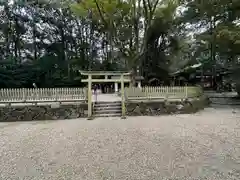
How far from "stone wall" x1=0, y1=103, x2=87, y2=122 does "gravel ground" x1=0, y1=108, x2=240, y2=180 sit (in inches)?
124

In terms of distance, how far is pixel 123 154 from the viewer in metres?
5.02

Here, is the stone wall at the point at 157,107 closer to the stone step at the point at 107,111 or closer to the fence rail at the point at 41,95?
the stone step at the point at 107,111

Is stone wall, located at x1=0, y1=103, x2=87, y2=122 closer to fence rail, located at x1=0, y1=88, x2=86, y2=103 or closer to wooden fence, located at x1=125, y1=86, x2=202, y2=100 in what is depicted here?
fence rail, located at x1=0, y1=88, x2=86, y2=103

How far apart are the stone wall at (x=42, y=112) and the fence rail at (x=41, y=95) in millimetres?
371

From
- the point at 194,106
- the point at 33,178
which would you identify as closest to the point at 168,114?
the point at 194,106

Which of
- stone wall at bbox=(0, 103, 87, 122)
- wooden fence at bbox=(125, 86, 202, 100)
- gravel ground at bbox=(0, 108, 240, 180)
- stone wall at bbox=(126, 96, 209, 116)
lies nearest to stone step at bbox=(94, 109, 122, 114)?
stone wall at bbox=(126, 96, 209, 116)

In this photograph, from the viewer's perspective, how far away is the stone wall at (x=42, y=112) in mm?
10836

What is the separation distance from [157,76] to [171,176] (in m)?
19.4

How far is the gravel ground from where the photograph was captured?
12.8 ft

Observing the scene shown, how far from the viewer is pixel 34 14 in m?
22.5

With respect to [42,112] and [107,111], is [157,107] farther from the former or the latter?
[42,112]

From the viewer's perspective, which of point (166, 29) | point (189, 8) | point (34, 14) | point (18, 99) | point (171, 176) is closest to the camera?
point (171, 176)

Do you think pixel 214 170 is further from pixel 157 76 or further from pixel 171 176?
pixel 157 76

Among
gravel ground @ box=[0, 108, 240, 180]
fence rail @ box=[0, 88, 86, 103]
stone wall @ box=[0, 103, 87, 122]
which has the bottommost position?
gravel ground @ box=[0, 108, 240, 180]
